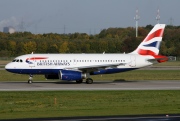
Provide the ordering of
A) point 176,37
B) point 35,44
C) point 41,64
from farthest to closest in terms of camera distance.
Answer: point 176,37 < point 35,44 < point 41,64

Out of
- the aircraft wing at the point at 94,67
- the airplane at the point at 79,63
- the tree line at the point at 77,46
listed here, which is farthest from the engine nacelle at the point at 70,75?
the tree line at the point at 77,46

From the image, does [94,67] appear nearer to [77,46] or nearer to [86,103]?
[86,103]

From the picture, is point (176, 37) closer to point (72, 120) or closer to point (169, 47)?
point (169, 47)

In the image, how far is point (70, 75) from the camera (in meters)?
50.7

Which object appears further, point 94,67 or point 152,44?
point 152,44

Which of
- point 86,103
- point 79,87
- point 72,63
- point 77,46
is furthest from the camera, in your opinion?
point 77,46

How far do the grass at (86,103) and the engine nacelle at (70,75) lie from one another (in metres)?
9.69

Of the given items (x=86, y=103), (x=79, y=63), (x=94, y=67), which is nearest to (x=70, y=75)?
(x=94, y=67)

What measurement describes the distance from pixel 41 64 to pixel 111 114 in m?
26.1

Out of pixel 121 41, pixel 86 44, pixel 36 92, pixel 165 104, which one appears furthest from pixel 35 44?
pixel 165 104

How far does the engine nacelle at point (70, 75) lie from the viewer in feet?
165

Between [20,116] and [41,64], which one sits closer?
[20,116]

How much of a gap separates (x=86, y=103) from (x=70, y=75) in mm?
17421

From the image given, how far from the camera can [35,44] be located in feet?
452
